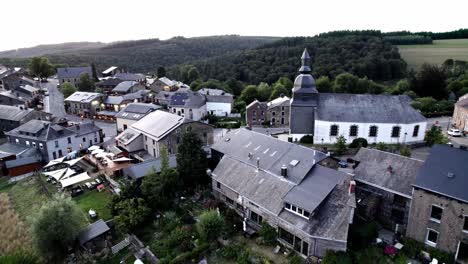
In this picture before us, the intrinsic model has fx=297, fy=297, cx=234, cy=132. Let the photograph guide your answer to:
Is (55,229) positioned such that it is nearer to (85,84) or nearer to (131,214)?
(131,214)

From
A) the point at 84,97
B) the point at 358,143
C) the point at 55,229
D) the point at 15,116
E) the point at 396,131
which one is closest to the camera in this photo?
the point at 55,229

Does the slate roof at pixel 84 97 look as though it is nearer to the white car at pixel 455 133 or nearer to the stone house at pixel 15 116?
the stone house at pixel 15 116

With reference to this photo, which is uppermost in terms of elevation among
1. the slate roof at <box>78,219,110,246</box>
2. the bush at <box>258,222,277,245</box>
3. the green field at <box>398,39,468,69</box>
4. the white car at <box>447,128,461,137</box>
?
the green field at <box>398,39,468,69</box>

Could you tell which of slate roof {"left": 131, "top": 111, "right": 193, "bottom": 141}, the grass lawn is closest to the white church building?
slate roof {"left": 131, "top": 111, "right": 193, "bottom": 141}

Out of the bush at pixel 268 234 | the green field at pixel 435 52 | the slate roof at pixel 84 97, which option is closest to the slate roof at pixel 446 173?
the bush at pixel 268 234

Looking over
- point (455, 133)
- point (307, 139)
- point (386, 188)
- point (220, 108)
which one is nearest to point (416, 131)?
point (455, 133)

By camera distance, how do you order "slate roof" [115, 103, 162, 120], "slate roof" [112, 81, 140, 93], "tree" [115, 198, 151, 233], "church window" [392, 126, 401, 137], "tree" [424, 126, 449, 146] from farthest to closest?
"slate roof" [112, 81, 140, 93], "slate roof" [115, 103, 162, 120], "church window" [392, 126, 401, 137], "tree" [424, 126, 449, 146], "tree" [115, 198, 151, 233]

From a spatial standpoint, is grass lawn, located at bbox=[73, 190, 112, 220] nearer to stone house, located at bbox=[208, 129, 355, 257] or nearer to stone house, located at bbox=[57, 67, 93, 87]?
stone house, located at bbox=[208, 129, 355, 257]
